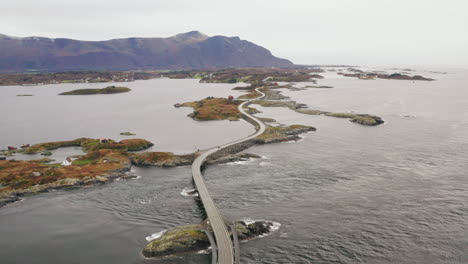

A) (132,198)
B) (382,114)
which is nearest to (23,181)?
(132,198)

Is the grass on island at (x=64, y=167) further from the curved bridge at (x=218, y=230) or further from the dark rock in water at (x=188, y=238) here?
the dark rock in water at (x=188, y=238)

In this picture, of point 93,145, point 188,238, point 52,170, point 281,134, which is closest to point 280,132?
point 281,134

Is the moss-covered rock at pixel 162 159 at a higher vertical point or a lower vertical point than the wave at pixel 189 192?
higher

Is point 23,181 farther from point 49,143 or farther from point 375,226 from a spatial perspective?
point 375,226

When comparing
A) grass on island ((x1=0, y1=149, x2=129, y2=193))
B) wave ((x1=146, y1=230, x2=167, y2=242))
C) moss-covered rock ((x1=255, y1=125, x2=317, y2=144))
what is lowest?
wave ((x1=146, y1=230, x2=167, y2=242))

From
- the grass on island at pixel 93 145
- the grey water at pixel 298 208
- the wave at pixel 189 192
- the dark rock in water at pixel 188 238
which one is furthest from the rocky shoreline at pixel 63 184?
the dark rock in water at pixel 188 238

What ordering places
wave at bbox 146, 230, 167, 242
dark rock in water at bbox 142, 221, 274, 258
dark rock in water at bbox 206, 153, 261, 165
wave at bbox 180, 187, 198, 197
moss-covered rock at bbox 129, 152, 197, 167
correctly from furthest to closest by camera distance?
dark rock in water at bbox 206, 153, 261, 165
moss-covered rock at bbox 129, 152, 197, 167
wave at bbox 180, 187, 198, 197
wave at bbox 146, 230, 167, 242
dark rock in water at bbox 142, 221, 274, 258

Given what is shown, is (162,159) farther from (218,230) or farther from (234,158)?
(218,230)

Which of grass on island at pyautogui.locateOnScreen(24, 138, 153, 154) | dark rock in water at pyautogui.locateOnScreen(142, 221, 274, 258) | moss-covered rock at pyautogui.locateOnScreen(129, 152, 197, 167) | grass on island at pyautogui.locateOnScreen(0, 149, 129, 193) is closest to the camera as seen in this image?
dark rock in water at pyautogui.locateOnScreen(142, 221, 274, 258)

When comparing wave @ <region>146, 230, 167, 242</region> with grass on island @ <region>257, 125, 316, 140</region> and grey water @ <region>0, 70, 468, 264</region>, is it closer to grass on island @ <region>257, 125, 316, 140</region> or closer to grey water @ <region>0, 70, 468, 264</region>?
grey water @ <region>0, 70, 468, 264</region>

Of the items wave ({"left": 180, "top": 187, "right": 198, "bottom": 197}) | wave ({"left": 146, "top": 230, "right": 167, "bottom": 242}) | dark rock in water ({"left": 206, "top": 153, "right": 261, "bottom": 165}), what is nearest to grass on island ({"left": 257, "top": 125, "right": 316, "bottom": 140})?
dark rock in water ({"left": 206, "top": 153, "right": 261, "bottom": 165})
